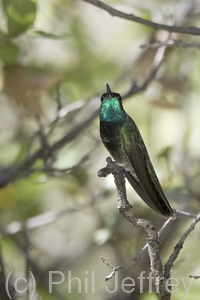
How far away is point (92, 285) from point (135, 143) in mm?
1307

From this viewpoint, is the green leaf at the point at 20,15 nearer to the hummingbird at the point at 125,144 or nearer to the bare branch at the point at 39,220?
the hummingbird at the point at 125,144

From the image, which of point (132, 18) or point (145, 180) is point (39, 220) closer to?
point (145, 180)

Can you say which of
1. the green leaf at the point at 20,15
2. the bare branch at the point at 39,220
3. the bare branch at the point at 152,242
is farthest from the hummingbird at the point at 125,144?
the bare branch at the point at 39,220

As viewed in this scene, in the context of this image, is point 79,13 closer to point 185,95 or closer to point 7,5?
point 185,95

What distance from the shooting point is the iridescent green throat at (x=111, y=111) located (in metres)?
1.94

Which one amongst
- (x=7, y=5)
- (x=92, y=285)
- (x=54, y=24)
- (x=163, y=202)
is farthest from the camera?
(x=54, y=24)

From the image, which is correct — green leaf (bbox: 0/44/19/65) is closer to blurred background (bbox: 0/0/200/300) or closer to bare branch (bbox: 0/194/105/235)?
blurred background (bbox: 0/0/200/300)

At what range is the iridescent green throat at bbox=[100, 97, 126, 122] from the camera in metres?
1.94

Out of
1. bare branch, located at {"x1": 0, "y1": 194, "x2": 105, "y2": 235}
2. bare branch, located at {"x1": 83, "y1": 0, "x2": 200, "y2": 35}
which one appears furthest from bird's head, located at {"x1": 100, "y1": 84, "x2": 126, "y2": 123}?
bare branch, located at {"x1": 0, "y1": 194, "x2": 105, "y2": 235}

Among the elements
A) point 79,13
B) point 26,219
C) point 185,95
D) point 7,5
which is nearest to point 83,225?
point 26,219

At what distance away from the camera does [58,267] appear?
9.96ft

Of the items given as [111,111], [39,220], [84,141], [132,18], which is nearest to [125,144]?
[111,111]

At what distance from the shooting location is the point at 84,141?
10.9ft

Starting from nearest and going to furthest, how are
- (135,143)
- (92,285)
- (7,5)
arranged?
Result: (135,143) → (7,5) → (92,285)
